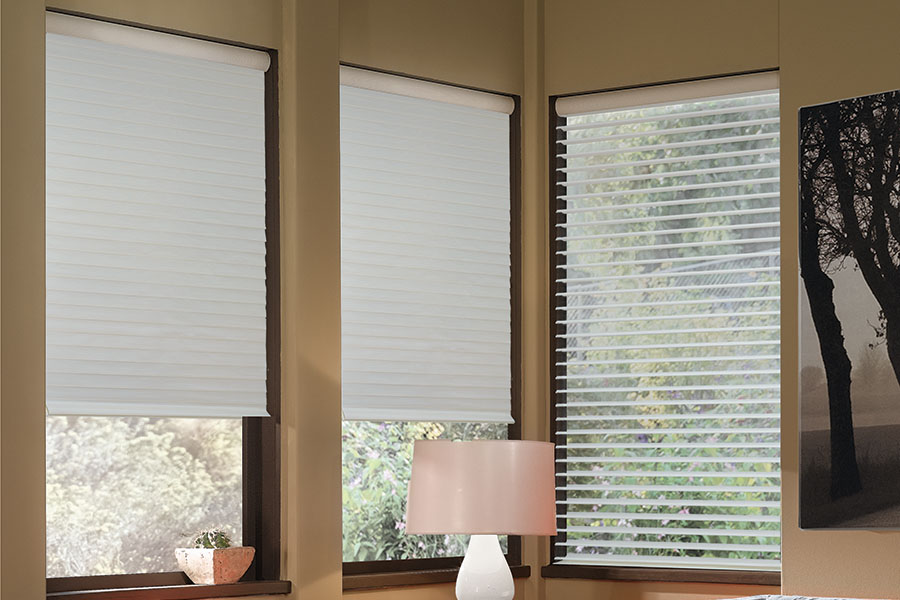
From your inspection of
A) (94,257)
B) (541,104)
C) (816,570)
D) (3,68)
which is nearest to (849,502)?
(816,570)

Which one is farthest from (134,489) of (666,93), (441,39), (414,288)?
(666,93)

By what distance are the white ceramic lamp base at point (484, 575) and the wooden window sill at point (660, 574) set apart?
0.69 meters

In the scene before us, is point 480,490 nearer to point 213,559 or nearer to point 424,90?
point 213,559

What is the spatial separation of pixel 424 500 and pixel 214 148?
1397 mm

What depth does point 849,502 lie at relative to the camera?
403cm

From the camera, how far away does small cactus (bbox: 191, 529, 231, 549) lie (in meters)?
3.88

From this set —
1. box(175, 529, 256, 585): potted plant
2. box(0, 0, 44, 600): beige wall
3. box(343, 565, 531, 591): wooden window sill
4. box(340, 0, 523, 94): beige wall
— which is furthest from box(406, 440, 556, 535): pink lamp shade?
box(340, 0, 523, 94): beige wall

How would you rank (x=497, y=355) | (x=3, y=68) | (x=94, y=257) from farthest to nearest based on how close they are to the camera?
(x=497, y=355) < (x=94, y=257) < (x=3, y=68)

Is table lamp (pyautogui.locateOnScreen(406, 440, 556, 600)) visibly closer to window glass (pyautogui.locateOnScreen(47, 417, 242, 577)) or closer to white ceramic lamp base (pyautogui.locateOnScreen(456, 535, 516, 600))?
white ceramic lamp base (pyautogui.locateOnScreen(456, 535, 516, 600))

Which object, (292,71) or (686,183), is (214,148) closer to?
(292,71)

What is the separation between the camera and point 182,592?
3.77 m

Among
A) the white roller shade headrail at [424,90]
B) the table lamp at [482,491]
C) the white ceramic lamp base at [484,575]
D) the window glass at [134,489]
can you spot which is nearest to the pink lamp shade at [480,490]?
the table lamp at [482,491]

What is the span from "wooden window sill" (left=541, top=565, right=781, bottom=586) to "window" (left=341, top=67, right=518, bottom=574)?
0.41 meters

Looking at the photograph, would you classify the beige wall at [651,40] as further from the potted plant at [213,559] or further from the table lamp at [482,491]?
the potted plant at [213,559]
